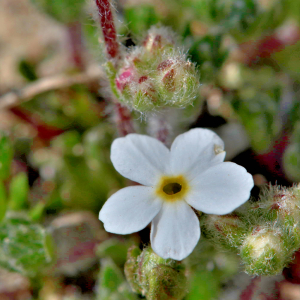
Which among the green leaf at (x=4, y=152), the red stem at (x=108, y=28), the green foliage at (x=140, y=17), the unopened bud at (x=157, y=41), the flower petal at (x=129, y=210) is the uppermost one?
the red stem at (x=108, y=28)

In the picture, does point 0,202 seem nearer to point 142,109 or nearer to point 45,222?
point 45,222

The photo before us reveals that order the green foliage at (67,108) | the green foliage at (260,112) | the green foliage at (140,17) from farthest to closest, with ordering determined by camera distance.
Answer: the green foliage at (67,108)
the green foliage at (140,17)
the green foliage at (260,112)

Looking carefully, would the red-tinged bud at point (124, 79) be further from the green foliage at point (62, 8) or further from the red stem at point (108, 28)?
the green foliage at point (62, 8)

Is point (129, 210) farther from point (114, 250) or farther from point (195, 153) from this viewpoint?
point (114, 250)

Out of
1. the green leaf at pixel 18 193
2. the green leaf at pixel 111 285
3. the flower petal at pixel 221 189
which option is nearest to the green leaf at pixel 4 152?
the green leaf at pixel 18 193

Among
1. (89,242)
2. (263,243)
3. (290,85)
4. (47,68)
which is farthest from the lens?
(47,68)

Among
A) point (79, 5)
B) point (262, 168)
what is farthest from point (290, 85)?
point (79, 5)

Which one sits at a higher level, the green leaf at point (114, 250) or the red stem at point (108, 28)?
the red stem at point (108, 28)

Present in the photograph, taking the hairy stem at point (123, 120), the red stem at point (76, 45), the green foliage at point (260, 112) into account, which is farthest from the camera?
the red stem at point (76, 45)

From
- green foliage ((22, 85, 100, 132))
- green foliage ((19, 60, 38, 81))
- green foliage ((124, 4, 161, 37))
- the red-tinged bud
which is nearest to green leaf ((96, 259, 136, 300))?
the red-tinged bud

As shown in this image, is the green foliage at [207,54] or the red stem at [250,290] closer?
the red stem at [250,290]
